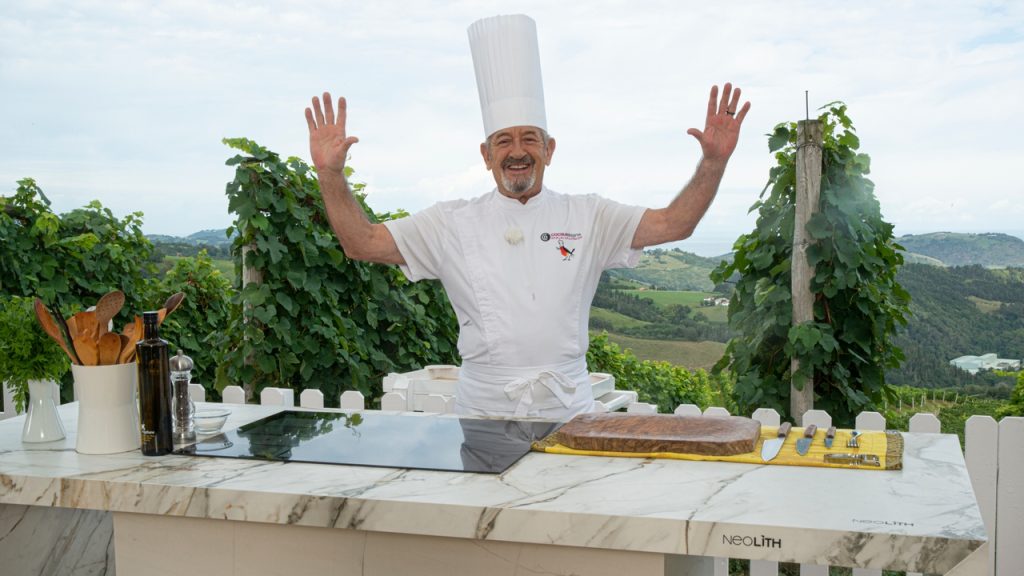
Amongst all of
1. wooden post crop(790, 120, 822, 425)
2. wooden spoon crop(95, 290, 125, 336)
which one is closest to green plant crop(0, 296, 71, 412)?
wooden spoon crop(95, 290, 125, 336)

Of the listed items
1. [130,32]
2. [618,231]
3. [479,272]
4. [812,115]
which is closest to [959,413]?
[812,115]

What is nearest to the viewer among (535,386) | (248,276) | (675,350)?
(535,386)

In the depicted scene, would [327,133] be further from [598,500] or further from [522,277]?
[598,500]

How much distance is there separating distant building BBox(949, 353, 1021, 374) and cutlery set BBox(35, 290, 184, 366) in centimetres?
447

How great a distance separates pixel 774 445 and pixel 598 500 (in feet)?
1.76

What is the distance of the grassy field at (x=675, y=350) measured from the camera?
6.08 meters

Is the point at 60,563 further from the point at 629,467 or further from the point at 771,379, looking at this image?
the point at 771,379

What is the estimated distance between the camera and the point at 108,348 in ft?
6.78

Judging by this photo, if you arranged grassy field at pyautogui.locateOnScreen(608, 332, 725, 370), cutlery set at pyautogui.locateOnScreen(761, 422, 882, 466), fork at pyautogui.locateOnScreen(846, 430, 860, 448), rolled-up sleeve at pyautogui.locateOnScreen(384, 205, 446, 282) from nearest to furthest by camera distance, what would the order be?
cutlery set at pyautogui.locateOnScreen(761, 422, 882, 466), fork at pyautogui.locateOnScreen(846, 430, 860, 448), rolled-up sleeve at pyautogui.locateOnScreen(384, 205, 446, 282), grassy field at pyautogui.locateOnScreen(608, 332, 725, 370)

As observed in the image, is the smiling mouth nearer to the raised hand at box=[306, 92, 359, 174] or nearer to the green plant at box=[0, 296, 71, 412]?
the raised hand at box=[306, 92, 359, 174]

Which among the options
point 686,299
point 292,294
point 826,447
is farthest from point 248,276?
point 826,447

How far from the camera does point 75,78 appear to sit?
559 centimetres

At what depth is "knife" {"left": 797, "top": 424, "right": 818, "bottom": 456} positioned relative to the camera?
6.25 feet

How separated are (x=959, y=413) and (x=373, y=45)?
372cm
